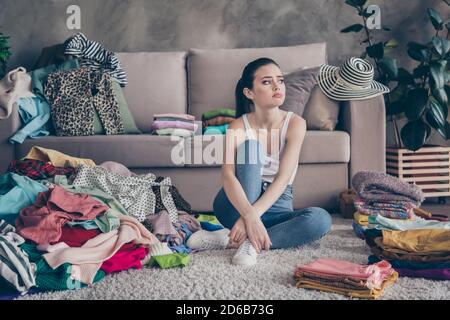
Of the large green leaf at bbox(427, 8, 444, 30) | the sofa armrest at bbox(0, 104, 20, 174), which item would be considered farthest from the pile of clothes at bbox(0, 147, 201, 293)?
the large green leaf at bbox(427, 8, 444, 30)

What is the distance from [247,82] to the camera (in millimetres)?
2316

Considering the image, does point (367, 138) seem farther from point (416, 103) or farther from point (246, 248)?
point (246, 248)

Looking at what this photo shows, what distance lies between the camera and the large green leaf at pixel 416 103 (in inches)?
136

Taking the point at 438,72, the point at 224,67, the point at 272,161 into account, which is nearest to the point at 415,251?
the point at 272,161

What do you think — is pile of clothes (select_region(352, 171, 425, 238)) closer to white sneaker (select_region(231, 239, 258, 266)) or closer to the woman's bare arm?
the woman's bare arm

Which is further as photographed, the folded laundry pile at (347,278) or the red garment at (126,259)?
the red garment at (126,259)

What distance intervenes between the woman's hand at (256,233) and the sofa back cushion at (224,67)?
1.70m

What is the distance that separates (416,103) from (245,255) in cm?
193

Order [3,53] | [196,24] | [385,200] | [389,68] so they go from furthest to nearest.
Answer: [196,24], [3,53], [389,68], [385,200]

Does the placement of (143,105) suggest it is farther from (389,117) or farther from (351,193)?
(389,117)

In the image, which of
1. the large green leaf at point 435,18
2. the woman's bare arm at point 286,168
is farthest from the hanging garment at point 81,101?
the large green leaf at point 435,18

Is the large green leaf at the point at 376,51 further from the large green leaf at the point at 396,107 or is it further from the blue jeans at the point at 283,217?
the blue jeans at the point at 283,217
